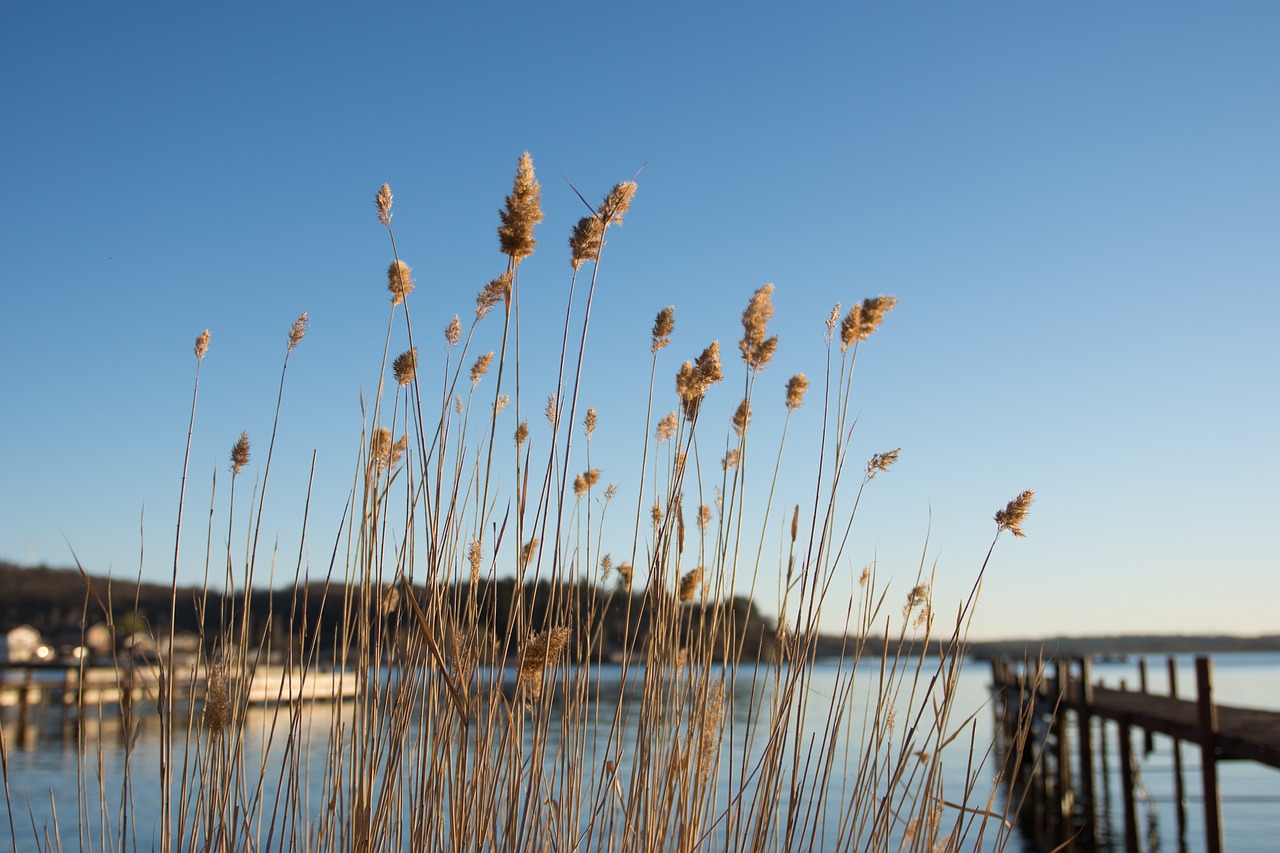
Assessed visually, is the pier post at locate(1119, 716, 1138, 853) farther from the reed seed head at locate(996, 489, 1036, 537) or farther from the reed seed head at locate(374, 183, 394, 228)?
the reed seed head at locate(374, 183, 394, 228)

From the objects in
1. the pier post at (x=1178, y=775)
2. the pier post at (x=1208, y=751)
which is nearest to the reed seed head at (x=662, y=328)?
the pier post at (x=1208, y=751)

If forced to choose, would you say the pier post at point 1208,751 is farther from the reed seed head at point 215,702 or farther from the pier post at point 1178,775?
the reed seed head at point 215,702

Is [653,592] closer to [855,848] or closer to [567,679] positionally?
[567,679]

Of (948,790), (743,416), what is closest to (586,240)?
(743,416)

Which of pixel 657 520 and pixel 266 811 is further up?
pixel 657 520

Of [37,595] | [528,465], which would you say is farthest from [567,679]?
A: [37,595]

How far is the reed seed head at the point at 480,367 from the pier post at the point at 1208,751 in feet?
21.2

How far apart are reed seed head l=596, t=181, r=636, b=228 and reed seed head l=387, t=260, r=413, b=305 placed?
381 mm

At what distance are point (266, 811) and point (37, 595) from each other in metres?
70.7

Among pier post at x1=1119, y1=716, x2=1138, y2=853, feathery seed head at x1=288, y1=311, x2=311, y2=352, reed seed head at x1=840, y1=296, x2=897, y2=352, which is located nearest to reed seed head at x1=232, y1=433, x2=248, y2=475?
feathery seed head at x1=288, y1=311, x2=311, y2=352

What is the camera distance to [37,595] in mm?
71625

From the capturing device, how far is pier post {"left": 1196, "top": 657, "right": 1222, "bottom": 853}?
6871 mm

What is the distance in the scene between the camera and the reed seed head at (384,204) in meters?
1.58

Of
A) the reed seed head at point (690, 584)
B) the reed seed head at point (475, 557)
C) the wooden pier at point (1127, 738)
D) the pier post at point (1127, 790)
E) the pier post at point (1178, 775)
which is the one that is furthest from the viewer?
the pier post at point (1178, 775)
